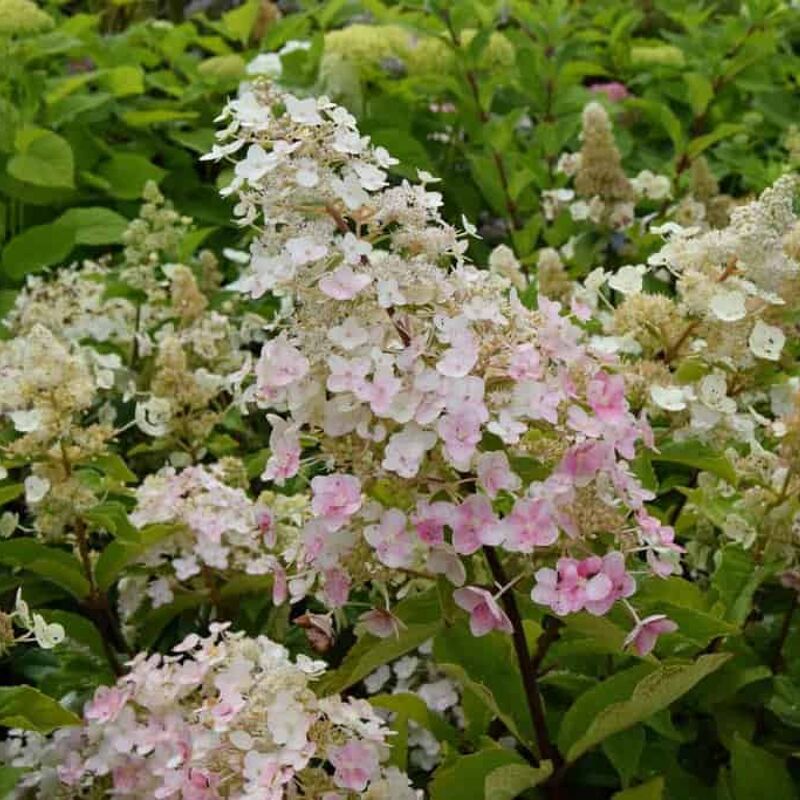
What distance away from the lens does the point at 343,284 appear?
3.21 feet

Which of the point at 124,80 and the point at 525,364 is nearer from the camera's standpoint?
the point at 525,364

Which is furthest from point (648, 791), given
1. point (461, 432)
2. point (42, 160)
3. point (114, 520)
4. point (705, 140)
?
point (42, 160)

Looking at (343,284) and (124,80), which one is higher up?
(343,284)

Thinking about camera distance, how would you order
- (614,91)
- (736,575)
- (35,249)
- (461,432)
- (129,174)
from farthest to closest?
1. (614,91)
2. (129,174)
3. (35,249)
4. (736,575)
5. (461,432)

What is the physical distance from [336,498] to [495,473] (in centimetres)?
11

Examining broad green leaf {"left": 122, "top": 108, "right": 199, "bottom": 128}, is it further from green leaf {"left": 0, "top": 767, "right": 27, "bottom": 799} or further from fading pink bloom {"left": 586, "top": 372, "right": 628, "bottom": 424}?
fading pink bloom {"left": 586, "top": 372, "right": 628, "bottom": 424}

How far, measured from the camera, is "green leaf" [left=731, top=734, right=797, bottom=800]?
123 centimetres

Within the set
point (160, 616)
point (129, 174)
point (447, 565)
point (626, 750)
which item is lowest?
point (129, 174)

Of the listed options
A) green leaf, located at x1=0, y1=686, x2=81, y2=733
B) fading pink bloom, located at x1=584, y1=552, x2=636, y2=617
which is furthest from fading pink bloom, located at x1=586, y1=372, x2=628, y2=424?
green leaf, located at x1=0, y1=686, x2=81, y2=733

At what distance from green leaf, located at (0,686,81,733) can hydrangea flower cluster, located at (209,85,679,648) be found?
1.09 feet

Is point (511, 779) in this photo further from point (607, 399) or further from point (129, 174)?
point (129, 174)

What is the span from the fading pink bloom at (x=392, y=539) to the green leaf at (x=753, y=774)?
424 millimetres

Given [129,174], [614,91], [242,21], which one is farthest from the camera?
[242,21]

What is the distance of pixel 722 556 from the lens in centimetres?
130
